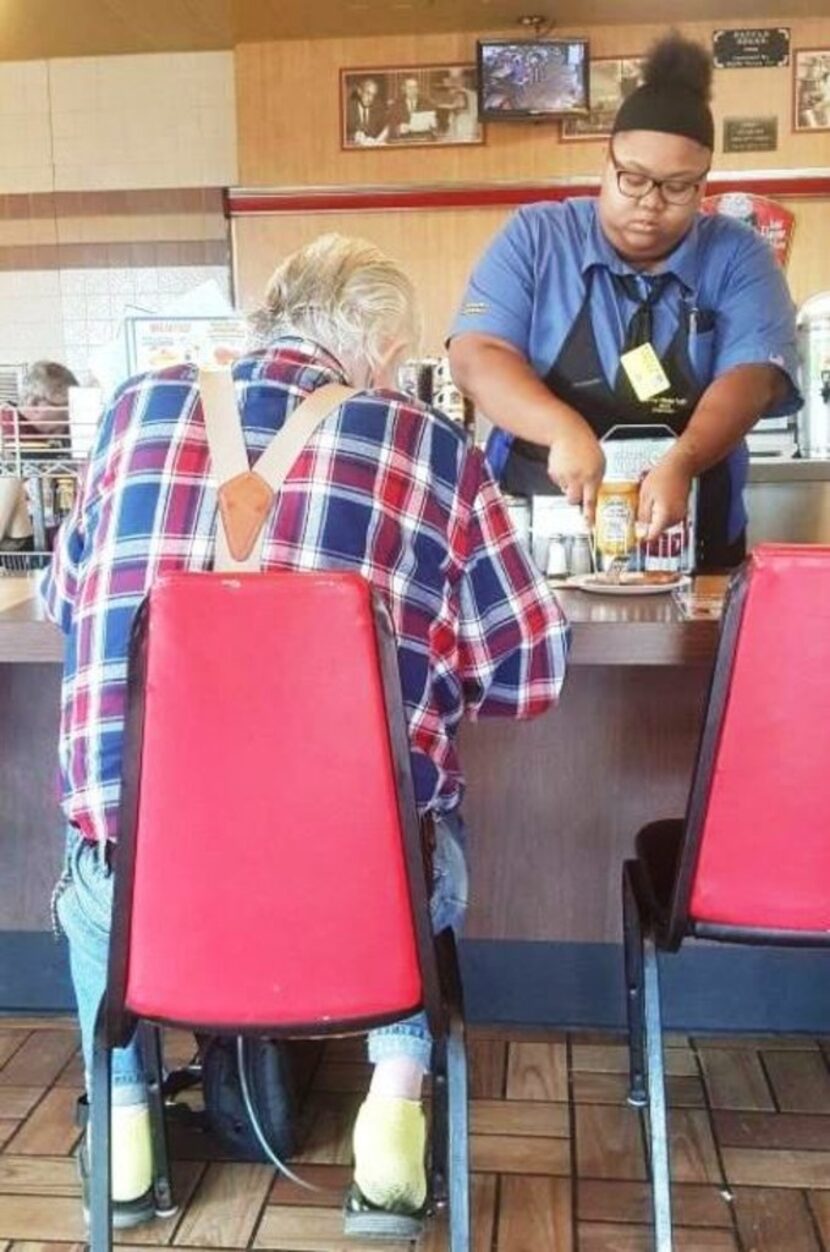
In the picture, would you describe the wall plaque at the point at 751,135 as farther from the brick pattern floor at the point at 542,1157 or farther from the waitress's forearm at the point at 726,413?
the brick pattern floor at the point at 542,1157

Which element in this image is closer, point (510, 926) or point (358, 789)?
point (358, 789)

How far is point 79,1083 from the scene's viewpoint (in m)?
2.20

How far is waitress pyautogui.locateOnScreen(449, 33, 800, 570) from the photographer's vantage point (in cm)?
221

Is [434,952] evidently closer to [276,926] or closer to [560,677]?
[276,926]

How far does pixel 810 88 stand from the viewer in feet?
19.6

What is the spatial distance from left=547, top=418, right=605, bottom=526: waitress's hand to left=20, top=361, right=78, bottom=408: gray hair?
2586 mm

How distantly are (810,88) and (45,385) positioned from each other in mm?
3926

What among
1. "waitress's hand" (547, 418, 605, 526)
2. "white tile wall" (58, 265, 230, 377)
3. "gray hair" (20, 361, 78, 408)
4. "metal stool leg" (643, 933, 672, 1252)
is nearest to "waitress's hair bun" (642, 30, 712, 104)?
"waitress's hand" (547, 418, 605, 526)

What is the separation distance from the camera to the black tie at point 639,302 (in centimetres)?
233

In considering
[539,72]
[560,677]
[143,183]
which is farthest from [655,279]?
[143,183]

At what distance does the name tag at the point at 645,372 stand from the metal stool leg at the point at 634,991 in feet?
2.99

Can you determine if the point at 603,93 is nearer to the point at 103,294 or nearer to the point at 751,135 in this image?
the point at 751,135

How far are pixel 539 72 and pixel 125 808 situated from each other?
5499 mm

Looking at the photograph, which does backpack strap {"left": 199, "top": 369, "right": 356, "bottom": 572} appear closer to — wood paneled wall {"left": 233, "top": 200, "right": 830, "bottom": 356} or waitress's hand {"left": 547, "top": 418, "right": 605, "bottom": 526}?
waitress's hand {"left": 547, "top": 418, "right": 605, "bottom": 526}
